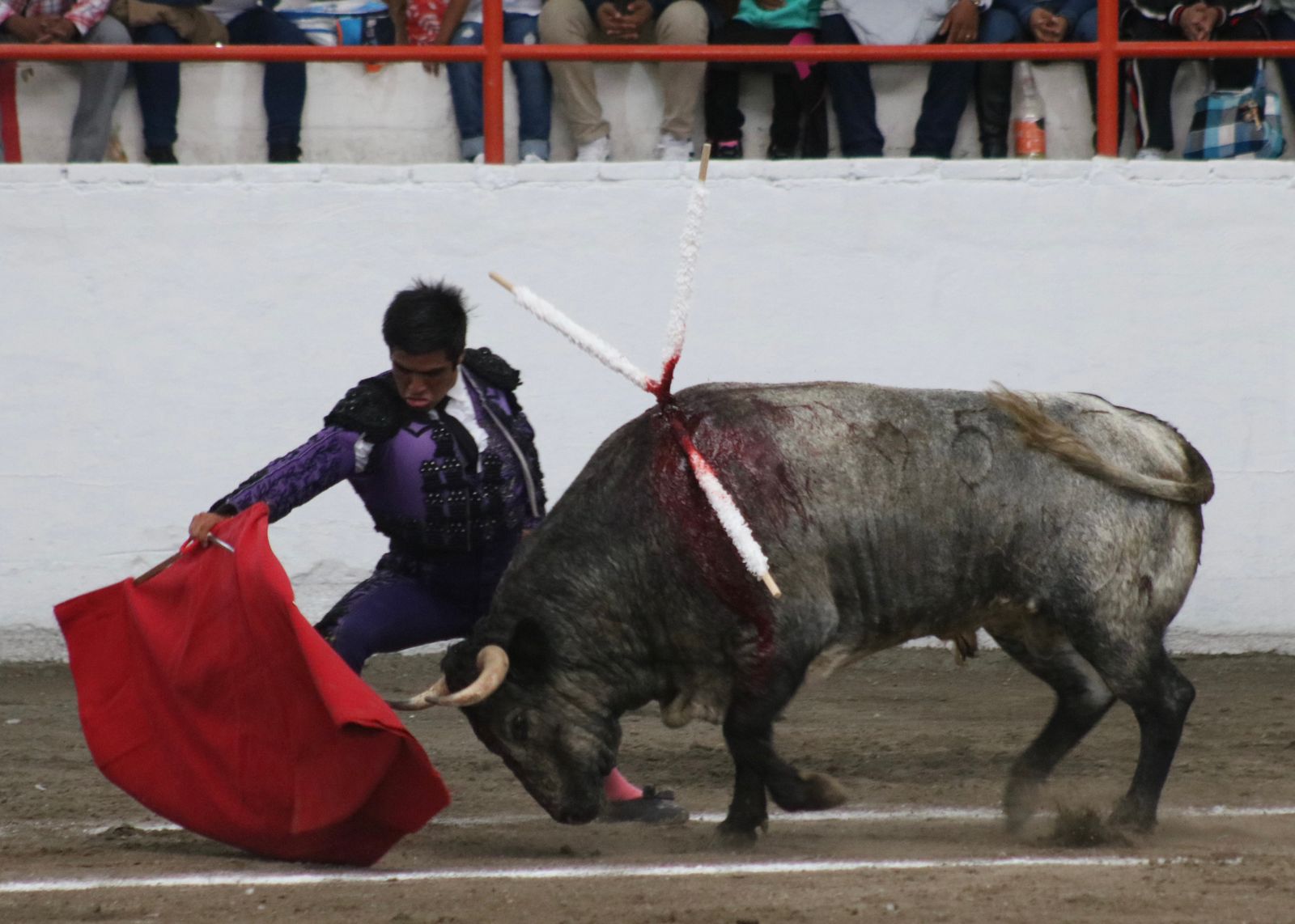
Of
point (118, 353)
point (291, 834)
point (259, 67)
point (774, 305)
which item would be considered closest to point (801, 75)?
point (774, 305)

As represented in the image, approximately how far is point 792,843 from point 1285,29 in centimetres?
503

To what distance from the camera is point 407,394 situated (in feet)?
16.6

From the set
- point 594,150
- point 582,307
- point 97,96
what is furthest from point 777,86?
point 97,96

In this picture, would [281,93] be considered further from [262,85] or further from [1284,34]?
[1284,34]

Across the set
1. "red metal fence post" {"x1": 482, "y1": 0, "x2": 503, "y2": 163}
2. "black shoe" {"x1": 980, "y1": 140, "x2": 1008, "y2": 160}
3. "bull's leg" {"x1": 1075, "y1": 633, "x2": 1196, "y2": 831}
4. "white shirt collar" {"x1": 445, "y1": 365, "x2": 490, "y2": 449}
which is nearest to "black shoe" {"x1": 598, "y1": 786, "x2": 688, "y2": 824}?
"white shirt collar" {"x1": 445, "y1": 365, "x2": 490, "y2": 449}

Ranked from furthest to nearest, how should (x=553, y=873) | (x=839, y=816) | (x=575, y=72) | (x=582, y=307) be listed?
(x=575, y=72)
(x=582, y=307)
(x=839, y=816)
(x=553, y=873)

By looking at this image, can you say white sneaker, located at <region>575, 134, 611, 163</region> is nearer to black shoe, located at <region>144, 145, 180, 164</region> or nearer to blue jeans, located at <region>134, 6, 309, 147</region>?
blue jeans, located at <region>134, 6, 309, 147</region>

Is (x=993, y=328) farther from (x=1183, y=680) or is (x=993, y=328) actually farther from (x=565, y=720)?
(x=565, y=720)

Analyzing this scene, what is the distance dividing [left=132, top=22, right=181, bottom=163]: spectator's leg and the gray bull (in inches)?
146

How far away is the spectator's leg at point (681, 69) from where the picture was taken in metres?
8.08

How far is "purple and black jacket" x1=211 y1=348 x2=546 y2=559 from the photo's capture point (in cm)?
507

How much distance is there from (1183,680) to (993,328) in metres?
2.98

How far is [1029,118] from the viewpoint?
8.23m

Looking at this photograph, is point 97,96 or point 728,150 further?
point 728,150
